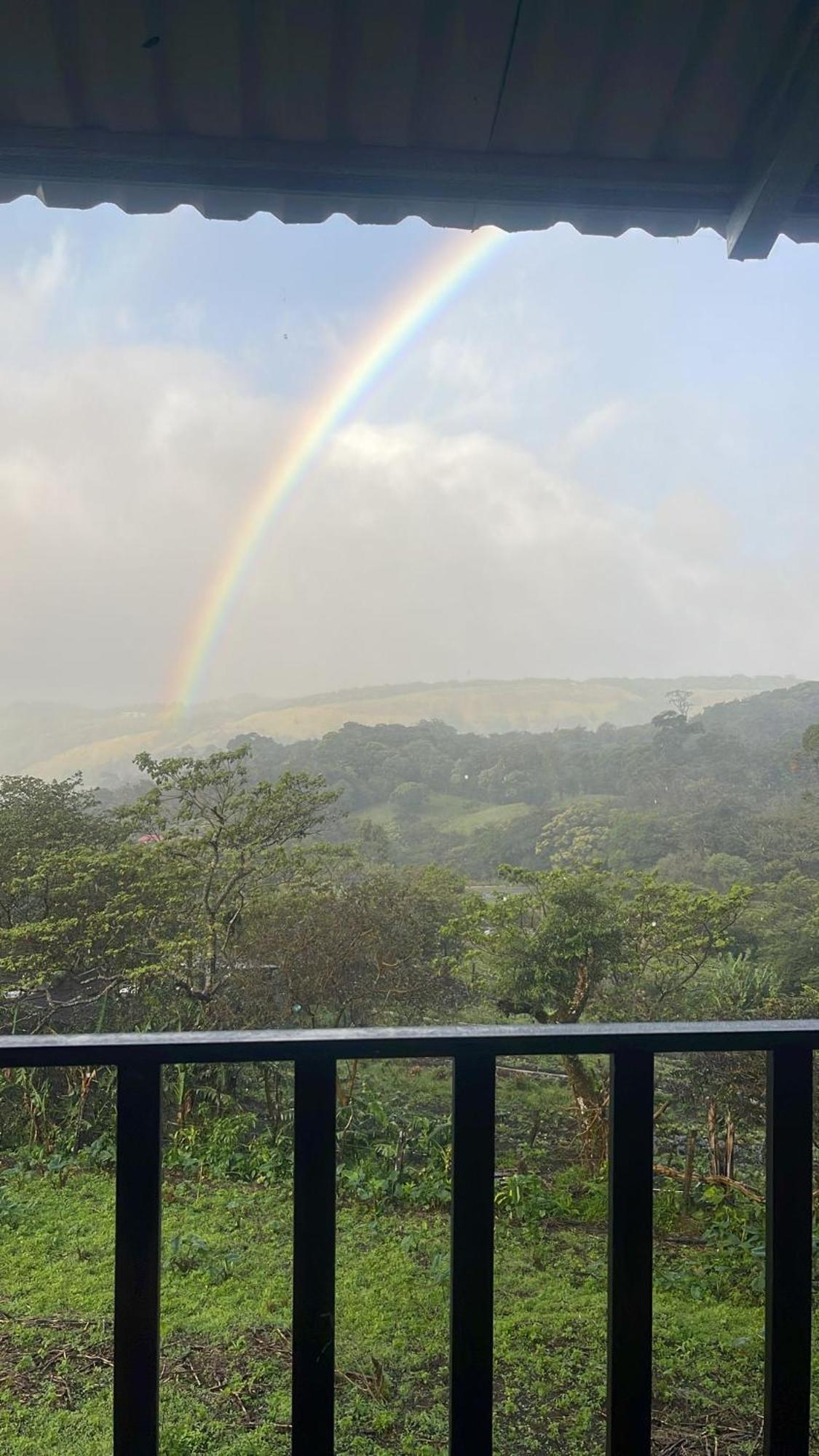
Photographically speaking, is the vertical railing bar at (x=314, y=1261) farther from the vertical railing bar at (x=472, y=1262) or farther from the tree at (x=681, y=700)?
the tree at (x=681, y=700)

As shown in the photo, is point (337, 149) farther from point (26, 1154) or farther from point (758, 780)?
point (26, 1154)

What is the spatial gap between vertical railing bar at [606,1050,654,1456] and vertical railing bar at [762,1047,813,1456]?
0.49 feet

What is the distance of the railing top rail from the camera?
0.80m

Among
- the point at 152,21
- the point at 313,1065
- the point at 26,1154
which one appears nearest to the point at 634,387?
the point at 152,21

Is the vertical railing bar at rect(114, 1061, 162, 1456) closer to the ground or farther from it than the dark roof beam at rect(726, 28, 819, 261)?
closer to the ground

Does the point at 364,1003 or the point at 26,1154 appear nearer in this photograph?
the point at 26,1154

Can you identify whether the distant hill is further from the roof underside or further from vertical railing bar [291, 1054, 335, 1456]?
vertical railing bar [291, 1054, 335, 1456]

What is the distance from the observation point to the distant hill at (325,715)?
2943mm

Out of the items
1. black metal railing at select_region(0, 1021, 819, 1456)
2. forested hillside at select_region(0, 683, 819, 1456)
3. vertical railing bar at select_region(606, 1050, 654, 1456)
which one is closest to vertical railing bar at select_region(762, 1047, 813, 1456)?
black metal railing at select_region(0, 1021, 819, 1456)

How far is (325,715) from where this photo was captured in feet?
10.1

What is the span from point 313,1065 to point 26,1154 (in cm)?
241

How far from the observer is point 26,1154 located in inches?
102

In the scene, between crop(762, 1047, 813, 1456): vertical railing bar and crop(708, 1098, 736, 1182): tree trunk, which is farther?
crop(708, 1098, 736, 1182): tree trunk

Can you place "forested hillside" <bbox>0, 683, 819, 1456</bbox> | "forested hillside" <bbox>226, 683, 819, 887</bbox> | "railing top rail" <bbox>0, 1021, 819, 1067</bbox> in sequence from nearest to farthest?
"railing top rail" <bbox>0, 1021, 819, 1067</bbox>
"forested hillside" <bbox>0, 683, 819, 1456</bbox>
"forested hillside" <bbox>226, 683, 819, 887</bbox>
